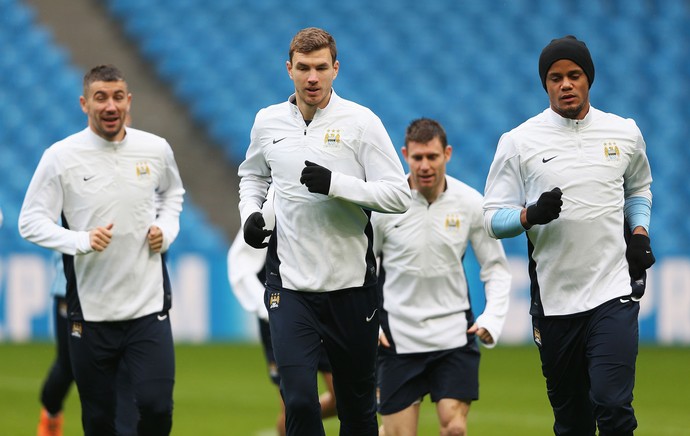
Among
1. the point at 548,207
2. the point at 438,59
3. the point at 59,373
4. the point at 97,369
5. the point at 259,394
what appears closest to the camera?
the point at 548,207

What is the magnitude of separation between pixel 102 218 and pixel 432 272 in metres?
1.94

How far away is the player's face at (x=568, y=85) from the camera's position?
19.2 ft

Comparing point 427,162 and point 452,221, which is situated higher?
point 427,162

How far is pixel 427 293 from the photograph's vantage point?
7.02 meters

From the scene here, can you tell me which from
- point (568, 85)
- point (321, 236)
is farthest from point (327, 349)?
point (568, 85)

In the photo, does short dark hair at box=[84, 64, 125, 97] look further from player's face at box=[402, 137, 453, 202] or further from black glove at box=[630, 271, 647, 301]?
black glove at box=[630, 271, 647, 301]

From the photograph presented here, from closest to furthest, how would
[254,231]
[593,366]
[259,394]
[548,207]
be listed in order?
[548,207], [254,231], [593,366], [259,394]

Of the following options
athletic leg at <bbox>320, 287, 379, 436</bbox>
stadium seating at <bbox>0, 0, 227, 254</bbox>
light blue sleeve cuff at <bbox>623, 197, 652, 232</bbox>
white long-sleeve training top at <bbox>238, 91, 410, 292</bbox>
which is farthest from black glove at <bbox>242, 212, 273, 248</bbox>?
stadium seating at <bbox>0, 0, 227, 254</bbox>

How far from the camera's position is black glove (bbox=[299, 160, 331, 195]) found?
18.2 feet

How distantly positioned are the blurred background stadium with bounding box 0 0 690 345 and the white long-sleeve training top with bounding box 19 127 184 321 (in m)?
8.71

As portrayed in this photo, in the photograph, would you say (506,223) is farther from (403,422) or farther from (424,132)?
(403,422)

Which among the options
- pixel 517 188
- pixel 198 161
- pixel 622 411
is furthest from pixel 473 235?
pixel 198 161

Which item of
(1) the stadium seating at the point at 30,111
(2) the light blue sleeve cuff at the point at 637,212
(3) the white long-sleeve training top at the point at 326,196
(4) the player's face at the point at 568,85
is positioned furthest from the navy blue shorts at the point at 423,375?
(1) the stadium seating at the point at 30,111

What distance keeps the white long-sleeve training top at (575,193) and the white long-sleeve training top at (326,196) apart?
59 cm
